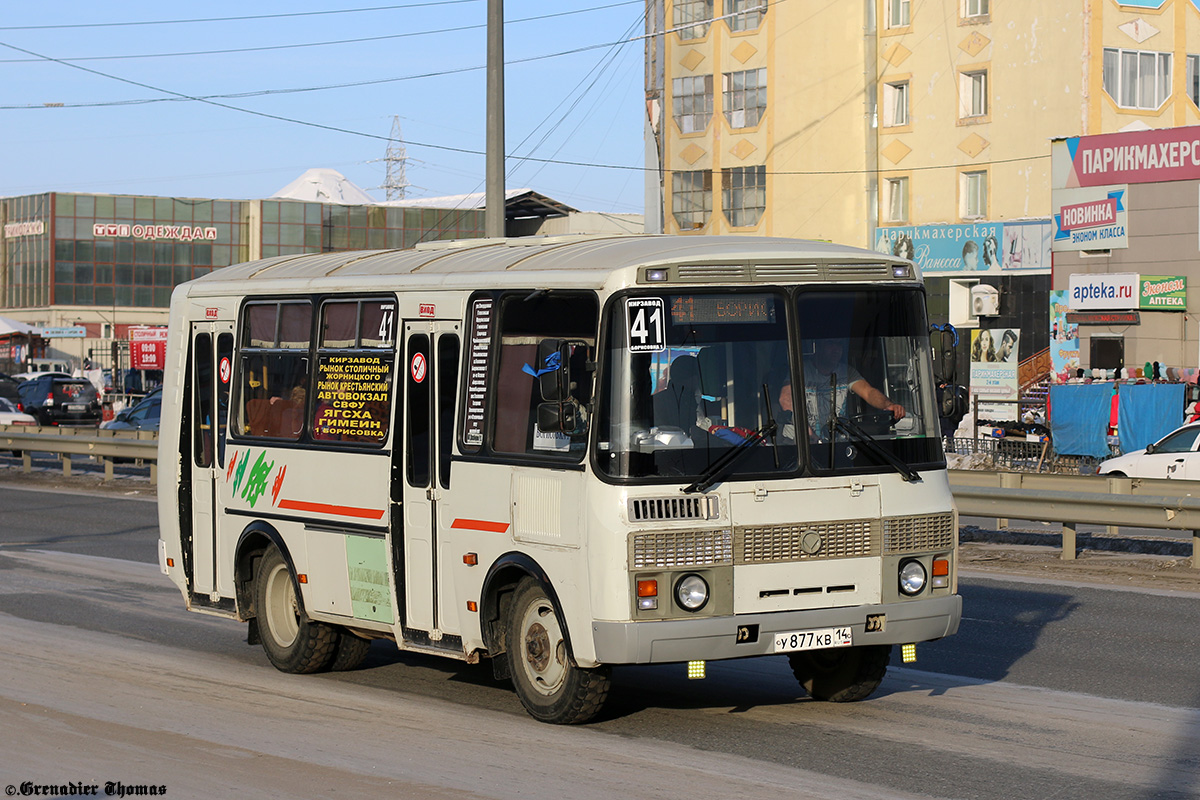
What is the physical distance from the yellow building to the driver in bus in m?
39.8

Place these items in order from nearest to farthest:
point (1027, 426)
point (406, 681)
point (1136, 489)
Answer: point (406, 681) < point (1136, 489) < point (1027, 426)

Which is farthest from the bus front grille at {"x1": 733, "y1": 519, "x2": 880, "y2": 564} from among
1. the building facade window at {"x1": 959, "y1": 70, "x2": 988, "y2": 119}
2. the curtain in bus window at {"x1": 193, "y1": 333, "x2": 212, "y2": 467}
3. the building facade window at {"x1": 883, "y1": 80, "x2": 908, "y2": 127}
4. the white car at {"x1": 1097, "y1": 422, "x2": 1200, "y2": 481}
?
the building facade window at {"x1": 883, "y1": 80, "x2": 908, "y2": 127}

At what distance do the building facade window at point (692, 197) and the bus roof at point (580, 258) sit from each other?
43987 millimetres

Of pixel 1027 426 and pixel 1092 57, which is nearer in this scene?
pixel 1027 426

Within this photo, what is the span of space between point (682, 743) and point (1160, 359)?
1354 inches

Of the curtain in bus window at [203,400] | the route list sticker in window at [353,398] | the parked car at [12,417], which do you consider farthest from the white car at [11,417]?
the route list sticker in window at [353,398]

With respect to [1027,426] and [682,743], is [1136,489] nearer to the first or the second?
[682,743]

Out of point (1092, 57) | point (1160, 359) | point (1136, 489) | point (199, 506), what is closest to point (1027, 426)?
point (1160, 359)

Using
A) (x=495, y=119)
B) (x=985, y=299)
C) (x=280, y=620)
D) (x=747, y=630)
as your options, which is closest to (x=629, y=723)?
(x=747, y=630)

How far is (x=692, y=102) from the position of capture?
54.5 meters

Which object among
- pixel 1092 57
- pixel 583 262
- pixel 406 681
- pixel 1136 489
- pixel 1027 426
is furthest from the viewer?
pixel 1092 57

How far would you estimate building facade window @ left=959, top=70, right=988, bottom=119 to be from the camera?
160 feet

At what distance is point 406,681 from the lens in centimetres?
1010

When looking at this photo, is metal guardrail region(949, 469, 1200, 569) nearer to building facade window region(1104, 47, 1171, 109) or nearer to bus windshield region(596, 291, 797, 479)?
bus windshield region(596, 291, 797, 479)
